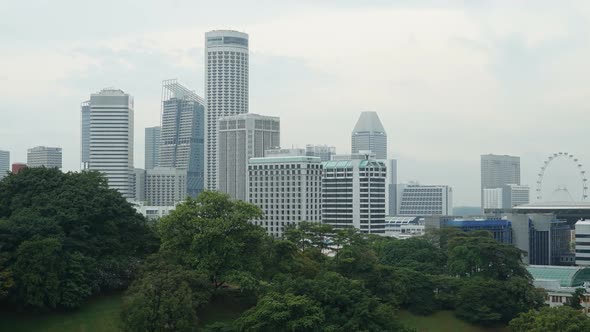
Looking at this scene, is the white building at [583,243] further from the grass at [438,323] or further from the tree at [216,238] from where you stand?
the tree at [216,238]

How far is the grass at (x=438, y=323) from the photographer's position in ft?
182

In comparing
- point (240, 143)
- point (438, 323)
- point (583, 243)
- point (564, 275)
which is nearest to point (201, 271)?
point (438, 323)

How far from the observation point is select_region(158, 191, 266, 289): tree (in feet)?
162

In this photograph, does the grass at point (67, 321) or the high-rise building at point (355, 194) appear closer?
the grass at point (67, 321)

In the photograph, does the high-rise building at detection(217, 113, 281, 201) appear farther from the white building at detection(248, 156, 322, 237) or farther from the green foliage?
the green foliage

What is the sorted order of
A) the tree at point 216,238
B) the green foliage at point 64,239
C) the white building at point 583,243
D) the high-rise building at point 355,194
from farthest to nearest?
the high-rise building at point 355,194
the white building at point 583,243
the tree at point 216,238
the green foliage at point 64,239

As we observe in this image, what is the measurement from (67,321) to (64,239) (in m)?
5.57

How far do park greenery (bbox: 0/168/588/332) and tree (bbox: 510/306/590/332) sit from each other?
145 millimetres

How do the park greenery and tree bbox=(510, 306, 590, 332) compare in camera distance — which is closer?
the park greenery

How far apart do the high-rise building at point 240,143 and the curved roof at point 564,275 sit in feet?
Answer: 327

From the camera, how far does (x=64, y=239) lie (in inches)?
1941

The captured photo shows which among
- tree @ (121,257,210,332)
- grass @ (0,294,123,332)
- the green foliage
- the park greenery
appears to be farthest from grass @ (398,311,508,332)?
grass @ (0,294,123,332)

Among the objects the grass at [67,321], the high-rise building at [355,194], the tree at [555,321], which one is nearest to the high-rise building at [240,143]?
the high-rise building at [355,194]

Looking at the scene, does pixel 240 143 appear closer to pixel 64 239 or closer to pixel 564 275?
pixel 564 275
